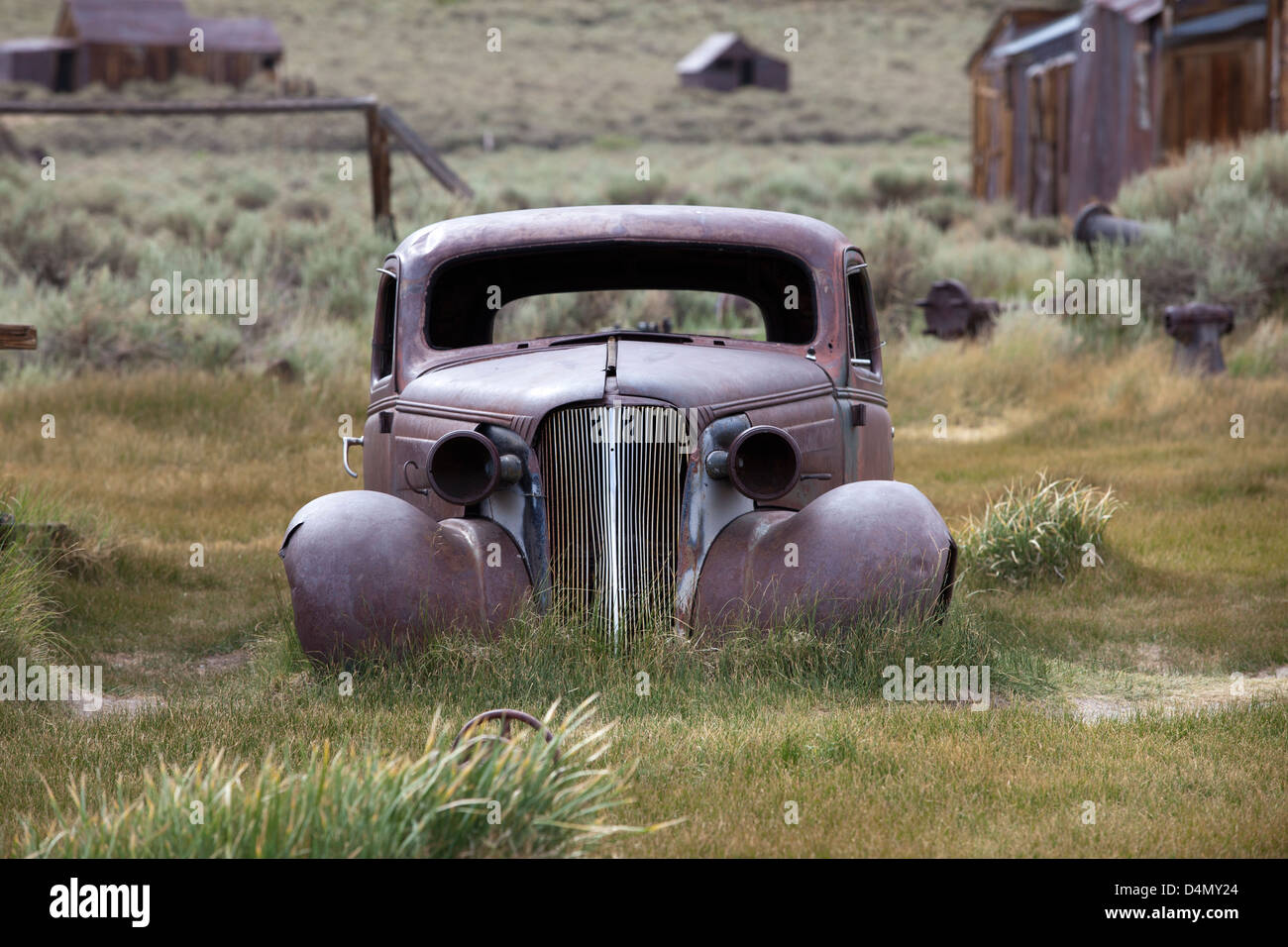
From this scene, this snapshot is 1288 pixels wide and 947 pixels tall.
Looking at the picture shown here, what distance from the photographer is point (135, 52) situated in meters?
52.6

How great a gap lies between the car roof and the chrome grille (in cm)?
127

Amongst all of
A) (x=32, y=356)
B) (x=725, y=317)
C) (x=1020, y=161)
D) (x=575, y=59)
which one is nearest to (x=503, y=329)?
(x=725, y=317)

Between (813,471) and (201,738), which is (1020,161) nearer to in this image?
(813,471)

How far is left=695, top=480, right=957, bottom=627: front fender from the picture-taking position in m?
5.31

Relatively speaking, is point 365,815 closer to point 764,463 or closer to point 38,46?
point 764,463

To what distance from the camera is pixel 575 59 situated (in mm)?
71250

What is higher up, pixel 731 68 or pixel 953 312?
pixel 731 68

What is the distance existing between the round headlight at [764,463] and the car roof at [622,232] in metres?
1.21

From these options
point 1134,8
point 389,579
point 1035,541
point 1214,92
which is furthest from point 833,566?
point 1134,8

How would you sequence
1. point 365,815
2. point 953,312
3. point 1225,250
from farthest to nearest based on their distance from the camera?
point 953,312, point 1225,250, point 365,815

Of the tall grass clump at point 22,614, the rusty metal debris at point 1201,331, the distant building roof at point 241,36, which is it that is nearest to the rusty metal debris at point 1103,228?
the rusty metal debris at point 1201,331

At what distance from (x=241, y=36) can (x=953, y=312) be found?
4458cm

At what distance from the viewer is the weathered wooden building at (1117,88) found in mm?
19000

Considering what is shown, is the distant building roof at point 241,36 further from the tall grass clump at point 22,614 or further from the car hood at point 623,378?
the car hood at point 623,378
